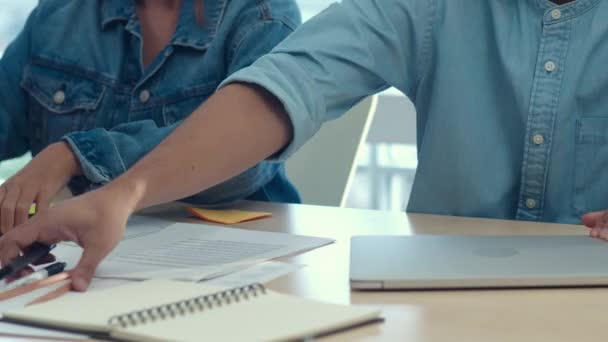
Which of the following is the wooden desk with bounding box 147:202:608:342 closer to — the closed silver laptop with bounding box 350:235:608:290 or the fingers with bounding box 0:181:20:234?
the closed silver laptop with bounding box 350:235:608:290

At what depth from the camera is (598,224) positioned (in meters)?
0.89

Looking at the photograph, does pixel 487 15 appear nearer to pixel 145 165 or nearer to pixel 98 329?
pixel 145 165

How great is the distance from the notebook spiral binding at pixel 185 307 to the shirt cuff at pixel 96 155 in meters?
0.54

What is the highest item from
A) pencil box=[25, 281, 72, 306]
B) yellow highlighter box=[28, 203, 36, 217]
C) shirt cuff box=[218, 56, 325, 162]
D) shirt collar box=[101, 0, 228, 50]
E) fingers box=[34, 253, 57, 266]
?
shirt collar box=[101, 0, 228, 50]

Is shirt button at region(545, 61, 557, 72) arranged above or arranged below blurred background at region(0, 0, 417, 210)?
above

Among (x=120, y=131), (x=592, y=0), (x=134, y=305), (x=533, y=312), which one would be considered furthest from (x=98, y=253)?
(x=592, y=0)

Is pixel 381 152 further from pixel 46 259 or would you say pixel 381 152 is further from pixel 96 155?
pixel 46 259

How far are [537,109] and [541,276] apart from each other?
1.30 feet

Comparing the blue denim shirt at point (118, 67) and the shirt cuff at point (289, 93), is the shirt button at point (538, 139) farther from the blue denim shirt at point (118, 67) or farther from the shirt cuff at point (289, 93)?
the blue denim shirt at point (118, 67)

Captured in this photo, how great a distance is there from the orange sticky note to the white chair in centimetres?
45

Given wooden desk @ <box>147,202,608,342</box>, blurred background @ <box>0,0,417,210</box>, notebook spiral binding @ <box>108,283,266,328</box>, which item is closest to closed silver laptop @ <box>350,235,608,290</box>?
wooden desk @ <box>147,202,608,342</box>

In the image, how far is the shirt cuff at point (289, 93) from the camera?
98cm

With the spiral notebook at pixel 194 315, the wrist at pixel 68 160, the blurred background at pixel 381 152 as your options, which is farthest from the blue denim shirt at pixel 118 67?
the blurred background at pixel 381 152

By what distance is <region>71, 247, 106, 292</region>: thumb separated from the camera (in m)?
0.73
